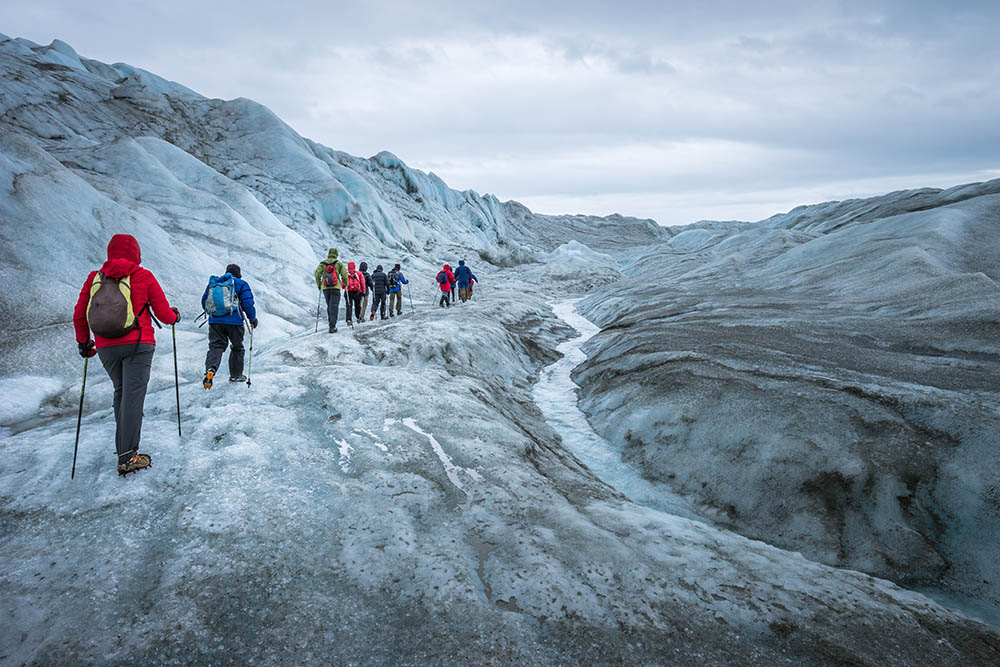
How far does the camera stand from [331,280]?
530 inches

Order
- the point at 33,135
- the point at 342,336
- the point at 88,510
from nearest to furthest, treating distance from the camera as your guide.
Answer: the point at 88,510 → the point at 342,336 → the point at 33,135

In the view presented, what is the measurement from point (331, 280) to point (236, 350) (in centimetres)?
534

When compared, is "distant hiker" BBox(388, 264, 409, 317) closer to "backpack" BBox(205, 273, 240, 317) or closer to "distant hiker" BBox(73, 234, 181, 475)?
"backpack" BBox(205, 273, 240, 317)

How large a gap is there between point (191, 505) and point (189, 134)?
43394mm

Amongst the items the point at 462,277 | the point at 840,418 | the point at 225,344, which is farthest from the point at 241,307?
the point at 462,277

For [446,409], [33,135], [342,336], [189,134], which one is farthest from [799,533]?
[189,134]

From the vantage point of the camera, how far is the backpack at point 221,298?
813 centimetres

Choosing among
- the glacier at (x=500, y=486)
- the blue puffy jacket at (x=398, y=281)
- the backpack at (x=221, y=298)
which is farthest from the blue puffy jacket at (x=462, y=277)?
the backpack at (x=221, y=298)

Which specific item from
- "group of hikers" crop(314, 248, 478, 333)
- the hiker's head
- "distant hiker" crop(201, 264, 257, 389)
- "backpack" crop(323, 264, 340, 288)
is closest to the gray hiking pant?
the hiker's head

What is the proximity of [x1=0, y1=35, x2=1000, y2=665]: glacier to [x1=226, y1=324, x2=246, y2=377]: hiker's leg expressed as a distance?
45 cm

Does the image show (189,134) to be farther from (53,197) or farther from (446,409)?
(446,409)

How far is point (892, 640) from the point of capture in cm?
409

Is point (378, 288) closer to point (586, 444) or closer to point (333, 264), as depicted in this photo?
point (333, 264)

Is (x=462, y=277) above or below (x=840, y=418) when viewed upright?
above
